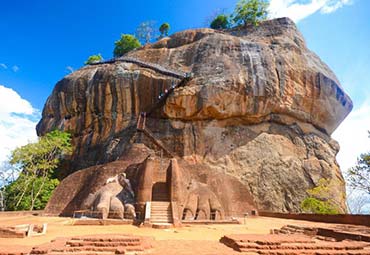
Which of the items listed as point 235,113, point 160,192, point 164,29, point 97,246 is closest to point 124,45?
point 164,29

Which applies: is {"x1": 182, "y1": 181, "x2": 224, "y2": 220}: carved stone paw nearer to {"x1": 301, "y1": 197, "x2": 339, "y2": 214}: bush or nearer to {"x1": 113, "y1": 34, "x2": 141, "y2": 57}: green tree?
{"x1": 301, "y1": 197, "x2": 339, "y2": 214}: bush

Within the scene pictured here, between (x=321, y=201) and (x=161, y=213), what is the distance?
16.6 m

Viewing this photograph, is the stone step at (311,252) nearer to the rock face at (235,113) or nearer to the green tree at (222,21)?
the rock face at (235,113)

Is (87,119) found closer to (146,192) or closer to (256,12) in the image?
(146,192)

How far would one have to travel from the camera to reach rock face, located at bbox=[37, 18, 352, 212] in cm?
2844

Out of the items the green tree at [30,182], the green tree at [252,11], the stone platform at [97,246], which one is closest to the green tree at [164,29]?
the green tree at [252,11]

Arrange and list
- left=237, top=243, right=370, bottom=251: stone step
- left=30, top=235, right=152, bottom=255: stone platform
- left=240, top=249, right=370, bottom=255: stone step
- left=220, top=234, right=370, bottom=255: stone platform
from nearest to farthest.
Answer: left=30, top=235, right=152, bottom=255: stone platform
left=240, top=249, right=370, bottom=255: stone step
left=220, top=234, right=370, bottom=255: stone platform
left=237, top=243, right=370, bottom=251: stone step

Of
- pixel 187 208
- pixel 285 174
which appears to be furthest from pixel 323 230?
pixel 285 174

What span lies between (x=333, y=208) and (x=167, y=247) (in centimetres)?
2060

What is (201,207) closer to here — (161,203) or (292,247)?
(161,203)

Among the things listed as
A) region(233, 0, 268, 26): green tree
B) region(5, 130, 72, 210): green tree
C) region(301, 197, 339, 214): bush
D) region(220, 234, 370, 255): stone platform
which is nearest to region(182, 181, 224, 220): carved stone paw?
region(220, 234, 370, 255): stone platform

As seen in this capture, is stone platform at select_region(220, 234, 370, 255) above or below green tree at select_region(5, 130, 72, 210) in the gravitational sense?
below

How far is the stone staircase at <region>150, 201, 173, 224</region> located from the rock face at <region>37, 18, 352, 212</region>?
44.3 ft

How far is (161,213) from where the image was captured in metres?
13.2
